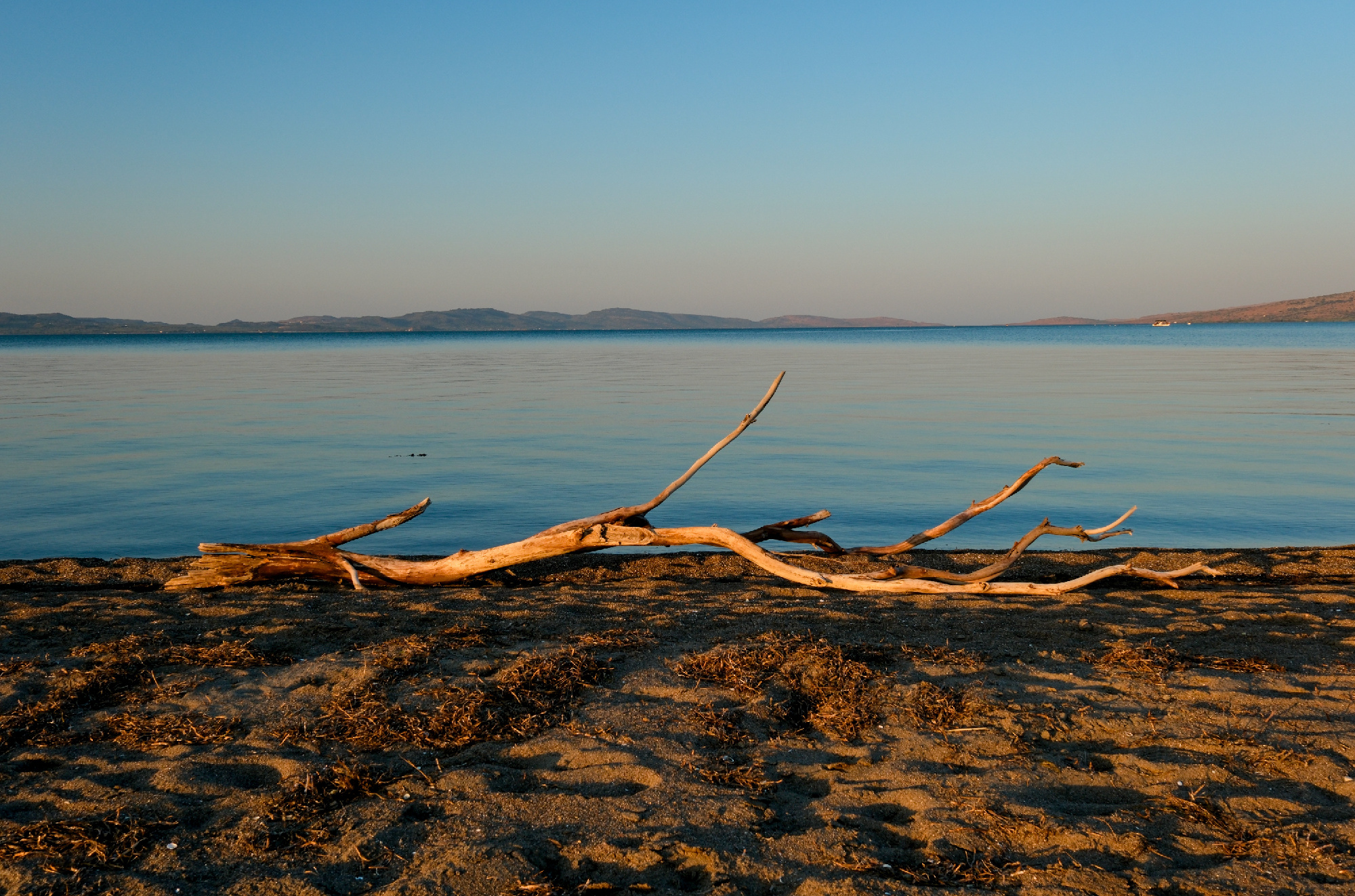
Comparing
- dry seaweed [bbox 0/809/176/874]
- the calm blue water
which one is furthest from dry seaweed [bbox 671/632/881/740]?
the calm blue water

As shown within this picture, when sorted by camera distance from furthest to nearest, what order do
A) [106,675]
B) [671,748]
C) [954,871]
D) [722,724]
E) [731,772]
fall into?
[106,675] < [722,724] < [671,748] < [731,772] < [954,871]

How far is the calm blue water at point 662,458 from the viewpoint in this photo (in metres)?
11.5

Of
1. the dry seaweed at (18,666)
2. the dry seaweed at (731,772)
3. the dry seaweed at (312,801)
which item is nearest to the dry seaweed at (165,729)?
the dry seaweed at (312,801)

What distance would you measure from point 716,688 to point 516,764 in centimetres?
125

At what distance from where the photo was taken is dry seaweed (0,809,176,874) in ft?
9.90

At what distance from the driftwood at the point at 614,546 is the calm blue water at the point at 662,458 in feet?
9.70

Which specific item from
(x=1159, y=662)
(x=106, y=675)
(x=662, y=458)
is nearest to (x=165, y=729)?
(x=106, y=675)

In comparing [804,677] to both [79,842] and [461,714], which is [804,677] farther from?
[79,842]

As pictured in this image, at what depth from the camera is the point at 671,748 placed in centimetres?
→ 399

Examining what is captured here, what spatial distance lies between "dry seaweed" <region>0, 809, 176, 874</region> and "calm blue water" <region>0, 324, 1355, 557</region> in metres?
7.24

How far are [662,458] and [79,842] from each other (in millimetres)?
13451

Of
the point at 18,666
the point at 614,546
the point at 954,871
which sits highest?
the point at 614,546

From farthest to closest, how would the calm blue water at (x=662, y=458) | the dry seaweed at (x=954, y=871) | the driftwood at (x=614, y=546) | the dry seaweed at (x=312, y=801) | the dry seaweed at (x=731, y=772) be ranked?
the calm blue water at (x=662, y=458)
the driftwood at (x=614, y=546)
the dry seaweed at (x=731, y=772)
the dry seaweed at (x=312, y=801)
the dry seaweed at (x=954, y=871)

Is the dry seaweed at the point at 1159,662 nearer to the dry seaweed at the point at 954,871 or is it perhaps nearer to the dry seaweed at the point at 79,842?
the dry seaweed at the point at 954,871
